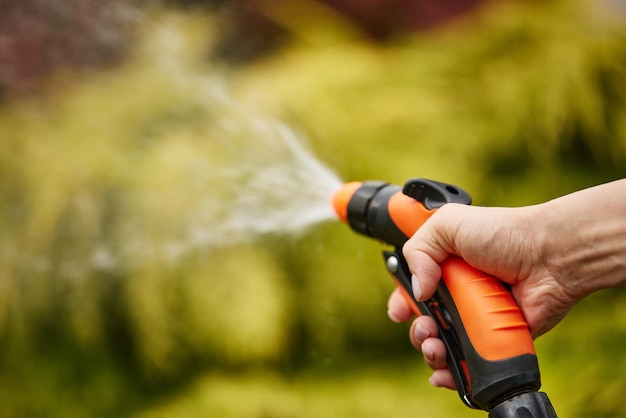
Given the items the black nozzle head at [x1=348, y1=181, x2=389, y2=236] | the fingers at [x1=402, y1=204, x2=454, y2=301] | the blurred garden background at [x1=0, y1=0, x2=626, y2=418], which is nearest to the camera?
the fingers at [x1=402, y1=204, x2=454, y2=301]

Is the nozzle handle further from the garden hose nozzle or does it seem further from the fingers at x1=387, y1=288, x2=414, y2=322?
the fingers at x1=387, y1=288, x2=414, y2=322

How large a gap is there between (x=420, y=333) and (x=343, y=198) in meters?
0.22

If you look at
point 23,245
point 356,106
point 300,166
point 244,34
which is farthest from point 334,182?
point 23,245

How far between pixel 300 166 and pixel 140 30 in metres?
0.49

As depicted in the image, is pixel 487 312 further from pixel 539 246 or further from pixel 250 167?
pixel 250 167

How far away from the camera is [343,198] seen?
88cm

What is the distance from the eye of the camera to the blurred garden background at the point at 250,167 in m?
1.30

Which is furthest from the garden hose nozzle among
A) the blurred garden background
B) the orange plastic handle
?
the blurred garden background

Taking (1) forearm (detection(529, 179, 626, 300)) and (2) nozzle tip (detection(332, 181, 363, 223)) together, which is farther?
(2) nozzle tip (detection(332, 181, 363, 223))

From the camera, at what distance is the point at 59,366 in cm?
136

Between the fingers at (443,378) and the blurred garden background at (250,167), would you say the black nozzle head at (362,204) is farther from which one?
the blurred garden background at (250,167)

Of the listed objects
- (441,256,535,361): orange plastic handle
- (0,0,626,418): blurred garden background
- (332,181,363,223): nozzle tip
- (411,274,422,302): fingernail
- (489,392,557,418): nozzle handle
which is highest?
(441,256,535,361): orange plastic handle

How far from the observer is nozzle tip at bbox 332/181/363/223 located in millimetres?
871

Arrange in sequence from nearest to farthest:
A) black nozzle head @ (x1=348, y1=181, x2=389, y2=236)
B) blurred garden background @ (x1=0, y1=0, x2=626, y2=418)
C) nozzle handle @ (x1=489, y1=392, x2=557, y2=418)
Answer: nozzle handle @ (x1=489, y1=392, x2=557, y2=418) < black nozzle head @ (x1=348, y1=181, x2=389, y2=236) < blurred garden background @ (x1=0, y1=0, x2=626, y2=418)
